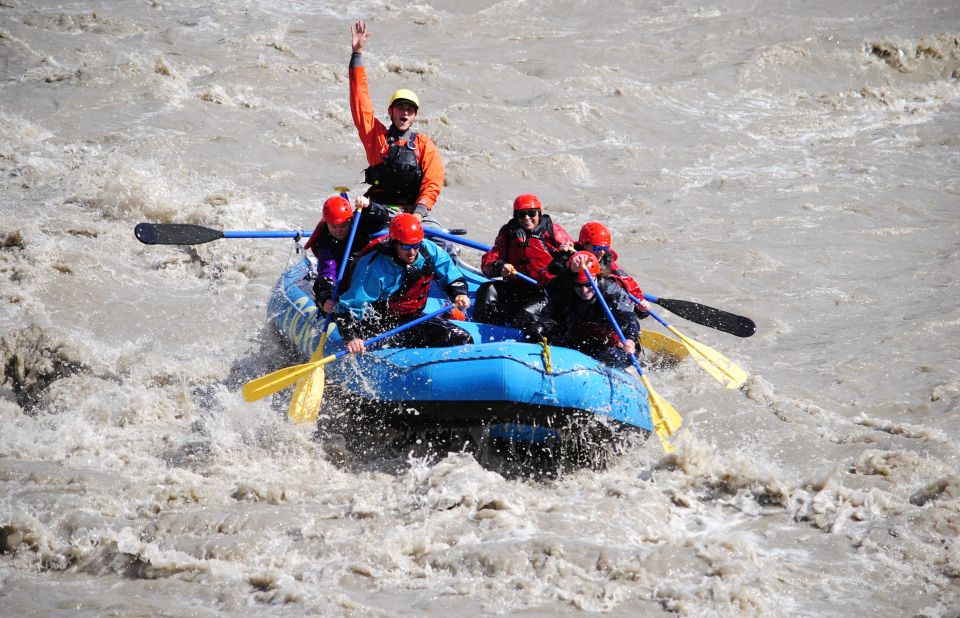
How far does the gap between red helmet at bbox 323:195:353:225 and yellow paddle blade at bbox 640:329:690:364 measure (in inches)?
94.3

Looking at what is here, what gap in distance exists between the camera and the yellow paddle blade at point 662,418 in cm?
536

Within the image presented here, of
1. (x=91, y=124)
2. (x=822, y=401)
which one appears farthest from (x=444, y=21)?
(x=822, y=401)

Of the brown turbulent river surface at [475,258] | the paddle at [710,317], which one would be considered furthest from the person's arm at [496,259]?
the brown turbulent river surface at [475,258]

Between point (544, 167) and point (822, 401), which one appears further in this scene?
point (544, 167)

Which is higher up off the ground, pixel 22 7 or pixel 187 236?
pixel 22 7

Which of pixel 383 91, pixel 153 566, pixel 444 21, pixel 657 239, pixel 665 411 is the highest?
pixel 444 21

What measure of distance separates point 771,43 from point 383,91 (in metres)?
6.92

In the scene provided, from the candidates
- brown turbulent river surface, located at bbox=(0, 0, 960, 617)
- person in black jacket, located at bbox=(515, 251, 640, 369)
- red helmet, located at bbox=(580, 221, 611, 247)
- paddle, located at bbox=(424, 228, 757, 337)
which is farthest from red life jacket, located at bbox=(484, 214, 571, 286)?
brown turbulent river surface, located at bbox=(0, 0, 960, 617)

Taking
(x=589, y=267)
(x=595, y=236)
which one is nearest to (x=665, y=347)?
(x=595, y=236)

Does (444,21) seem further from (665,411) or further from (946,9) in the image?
(665,411)

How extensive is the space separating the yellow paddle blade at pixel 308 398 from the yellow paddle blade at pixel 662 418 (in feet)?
6.07

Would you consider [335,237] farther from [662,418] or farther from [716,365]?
[716,365]

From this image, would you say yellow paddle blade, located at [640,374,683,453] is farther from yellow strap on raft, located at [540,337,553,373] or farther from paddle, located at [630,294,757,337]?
paddle, located at [630,294,757,337]

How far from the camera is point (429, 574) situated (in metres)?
4.03
